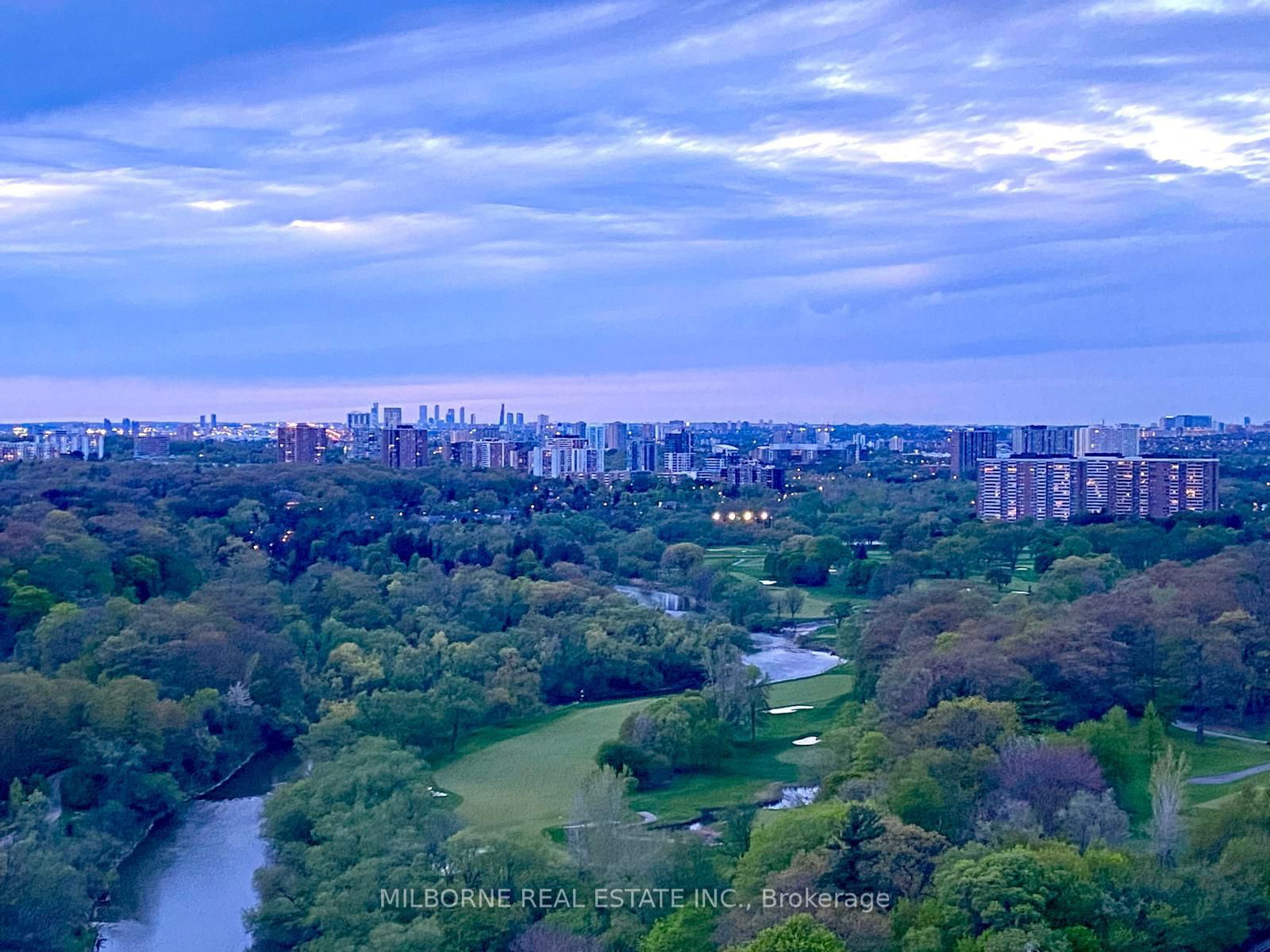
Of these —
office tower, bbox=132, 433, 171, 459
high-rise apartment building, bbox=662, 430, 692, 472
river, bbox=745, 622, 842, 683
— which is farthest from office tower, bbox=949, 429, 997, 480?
river, bbox=745, 622, 842, 683

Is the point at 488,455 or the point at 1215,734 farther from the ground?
the point at 488,455

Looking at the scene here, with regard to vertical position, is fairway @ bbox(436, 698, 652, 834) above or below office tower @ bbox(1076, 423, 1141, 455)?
below

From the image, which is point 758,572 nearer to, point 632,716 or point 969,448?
point 632,716

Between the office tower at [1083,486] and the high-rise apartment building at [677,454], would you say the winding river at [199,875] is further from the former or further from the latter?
the high-rise apartment building at [677,454]

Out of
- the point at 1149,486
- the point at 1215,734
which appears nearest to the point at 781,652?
the point at 1215,734

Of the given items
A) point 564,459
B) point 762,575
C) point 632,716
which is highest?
point 564,459

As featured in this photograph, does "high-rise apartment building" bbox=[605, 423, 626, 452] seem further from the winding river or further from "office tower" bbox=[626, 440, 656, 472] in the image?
the winding river

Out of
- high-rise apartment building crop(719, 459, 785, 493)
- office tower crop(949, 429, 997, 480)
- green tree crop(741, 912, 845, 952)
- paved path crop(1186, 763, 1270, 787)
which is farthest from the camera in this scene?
office tower crop(949, 429, 997, 480)
